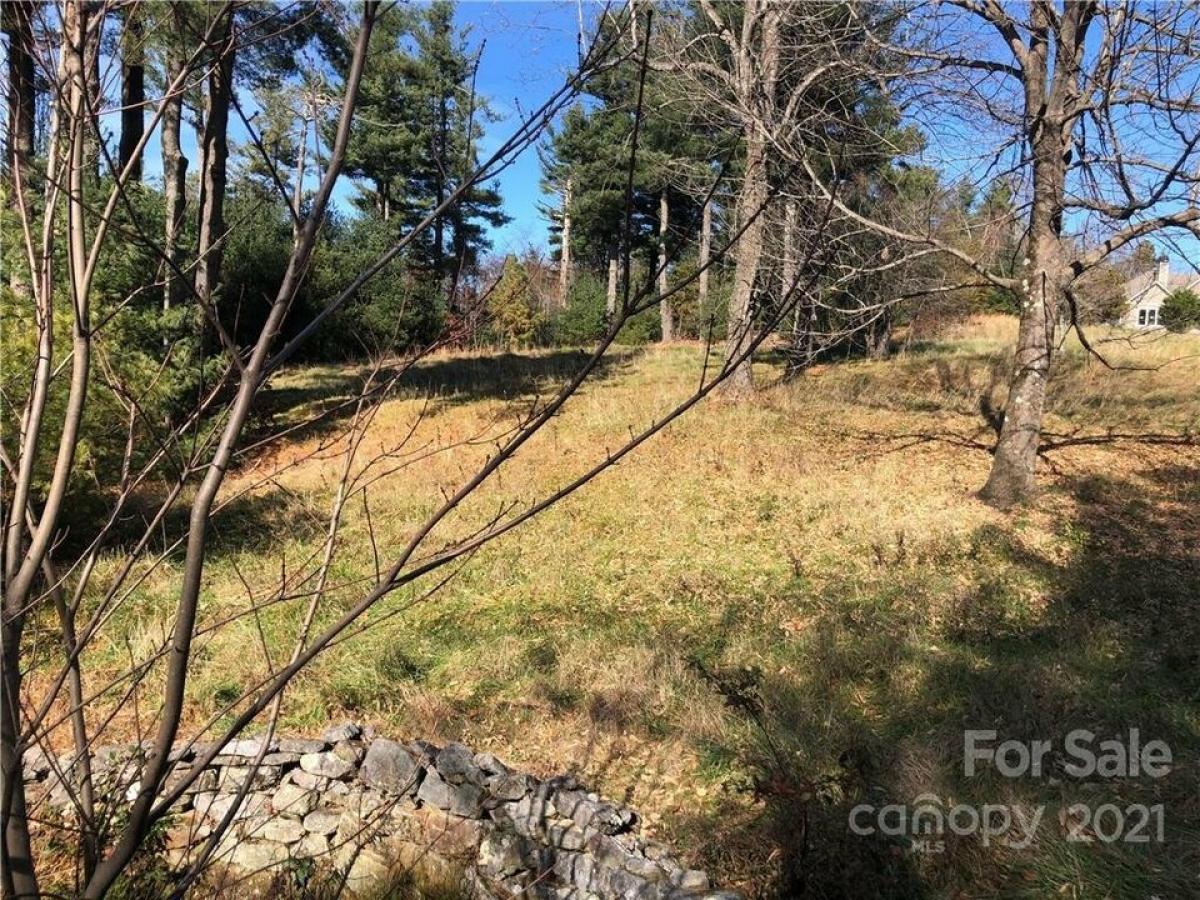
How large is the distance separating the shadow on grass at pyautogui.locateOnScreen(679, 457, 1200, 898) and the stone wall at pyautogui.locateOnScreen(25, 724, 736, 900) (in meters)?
0.39

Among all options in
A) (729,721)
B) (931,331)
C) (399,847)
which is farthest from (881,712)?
(931,331)

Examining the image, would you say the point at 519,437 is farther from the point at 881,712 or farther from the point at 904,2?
the point at 904,2

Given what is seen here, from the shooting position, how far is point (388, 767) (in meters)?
3.91

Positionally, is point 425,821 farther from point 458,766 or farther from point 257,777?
point 257,777

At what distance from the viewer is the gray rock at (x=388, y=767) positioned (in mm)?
3844

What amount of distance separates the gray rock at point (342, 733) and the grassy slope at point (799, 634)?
289 mm

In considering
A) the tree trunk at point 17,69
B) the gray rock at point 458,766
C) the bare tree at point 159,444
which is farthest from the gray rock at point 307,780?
the tree trunk at point 17,69

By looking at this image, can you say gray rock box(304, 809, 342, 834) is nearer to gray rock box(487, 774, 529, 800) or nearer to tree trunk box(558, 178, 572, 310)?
gray rock box(487, 774, 529, 800)

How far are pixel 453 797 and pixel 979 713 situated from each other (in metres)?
2.76

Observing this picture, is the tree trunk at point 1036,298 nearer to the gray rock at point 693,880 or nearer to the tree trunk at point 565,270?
the gray rock at point 693,880

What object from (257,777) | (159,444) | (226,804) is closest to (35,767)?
(226,804)

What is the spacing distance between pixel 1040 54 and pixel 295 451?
1101 centimetres

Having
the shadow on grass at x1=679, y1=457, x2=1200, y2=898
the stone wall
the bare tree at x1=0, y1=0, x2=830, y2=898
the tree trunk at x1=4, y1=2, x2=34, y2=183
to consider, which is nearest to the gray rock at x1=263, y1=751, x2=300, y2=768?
the stone wall

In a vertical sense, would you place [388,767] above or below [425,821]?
above
